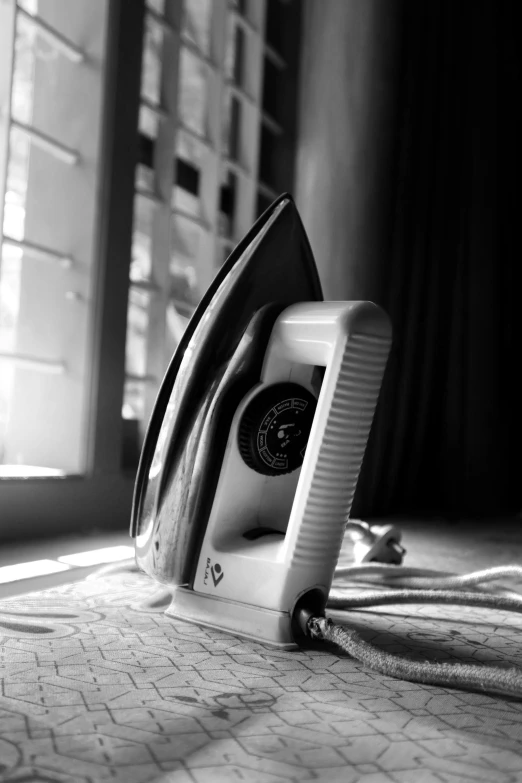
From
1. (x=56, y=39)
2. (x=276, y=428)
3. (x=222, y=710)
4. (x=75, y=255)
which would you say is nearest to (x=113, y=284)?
(x=75, y=255)

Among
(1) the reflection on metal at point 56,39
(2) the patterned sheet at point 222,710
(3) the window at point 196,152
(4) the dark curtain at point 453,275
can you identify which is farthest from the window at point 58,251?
(4) the dark curtain at point 453,275

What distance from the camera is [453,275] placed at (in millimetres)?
2365

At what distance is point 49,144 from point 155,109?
33 centimetres

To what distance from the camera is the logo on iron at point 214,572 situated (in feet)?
2.12

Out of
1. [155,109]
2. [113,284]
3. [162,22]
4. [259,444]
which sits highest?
[162,22]

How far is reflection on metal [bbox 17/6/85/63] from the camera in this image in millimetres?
1164

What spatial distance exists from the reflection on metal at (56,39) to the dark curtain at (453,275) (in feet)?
3.13

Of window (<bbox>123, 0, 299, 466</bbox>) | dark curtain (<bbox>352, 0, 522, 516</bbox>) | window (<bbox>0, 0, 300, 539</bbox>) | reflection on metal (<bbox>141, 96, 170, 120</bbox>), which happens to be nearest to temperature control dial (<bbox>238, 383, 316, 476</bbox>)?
window (<bbox>0, 0, 300, 539</bbox>)

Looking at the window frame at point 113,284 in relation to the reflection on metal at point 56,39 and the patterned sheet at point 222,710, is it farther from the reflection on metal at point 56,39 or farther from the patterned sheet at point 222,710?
the patterned sheet at point 222,710

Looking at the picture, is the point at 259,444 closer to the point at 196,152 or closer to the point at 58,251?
the point at 58,251

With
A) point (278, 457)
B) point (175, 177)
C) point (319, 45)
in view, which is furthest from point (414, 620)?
point (319, 45)

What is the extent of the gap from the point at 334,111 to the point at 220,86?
39cm

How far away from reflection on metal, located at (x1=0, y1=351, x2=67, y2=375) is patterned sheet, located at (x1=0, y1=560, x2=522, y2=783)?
53 centimetres

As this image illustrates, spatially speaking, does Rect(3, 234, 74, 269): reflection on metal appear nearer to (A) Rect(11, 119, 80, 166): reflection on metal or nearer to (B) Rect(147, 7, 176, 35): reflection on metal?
(A) Rect(11, 119, 80, 166): reflection on metal
